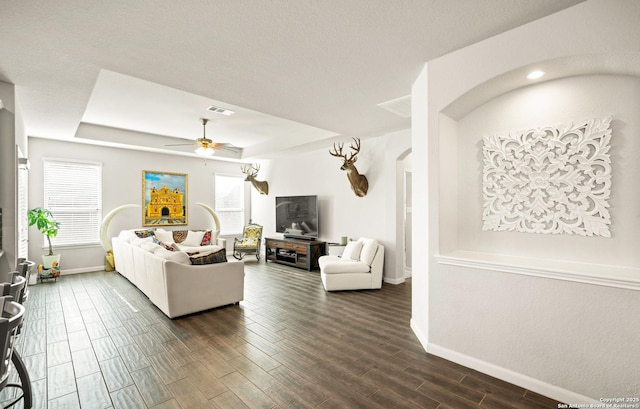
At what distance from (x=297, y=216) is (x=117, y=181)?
4191mm

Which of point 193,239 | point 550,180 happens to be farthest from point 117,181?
point 550,180

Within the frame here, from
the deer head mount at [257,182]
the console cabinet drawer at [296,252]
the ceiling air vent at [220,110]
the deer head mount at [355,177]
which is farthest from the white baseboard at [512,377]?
the deer head mount at [257,182]

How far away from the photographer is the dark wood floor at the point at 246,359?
6.81 ft

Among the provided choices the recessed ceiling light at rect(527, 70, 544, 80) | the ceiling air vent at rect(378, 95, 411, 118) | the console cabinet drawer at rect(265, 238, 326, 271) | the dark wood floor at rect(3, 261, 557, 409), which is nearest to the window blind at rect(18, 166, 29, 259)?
the dark wood floor at rect(3, 261, 557, 409)

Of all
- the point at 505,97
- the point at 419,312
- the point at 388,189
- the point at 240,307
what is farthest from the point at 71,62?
the point at 388,189

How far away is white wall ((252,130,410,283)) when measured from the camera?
17.0 ft

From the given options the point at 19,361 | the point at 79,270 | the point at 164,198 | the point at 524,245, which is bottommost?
the point at 79,270

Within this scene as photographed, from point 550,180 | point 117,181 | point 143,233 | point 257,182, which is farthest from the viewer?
point 257,182

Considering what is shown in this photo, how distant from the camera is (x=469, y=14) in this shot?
6.70 feet

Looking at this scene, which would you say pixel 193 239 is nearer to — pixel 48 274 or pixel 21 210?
pixel 48 274

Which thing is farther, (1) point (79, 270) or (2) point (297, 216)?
(2) point (297, 216)

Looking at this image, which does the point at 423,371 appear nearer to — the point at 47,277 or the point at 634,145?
the point at 634,145

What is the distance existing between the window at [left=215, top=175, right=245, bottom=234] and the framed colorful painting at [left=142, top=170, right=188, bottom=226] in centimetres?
98

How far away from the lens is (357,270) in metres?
4.71
